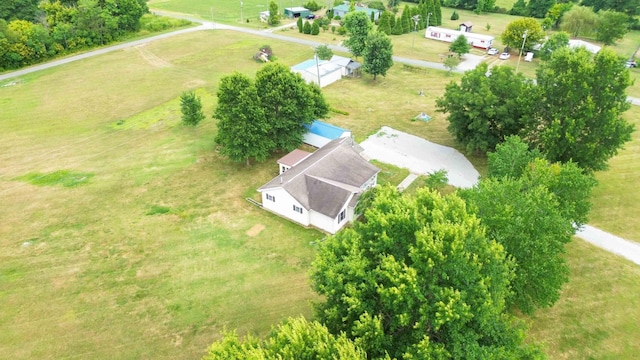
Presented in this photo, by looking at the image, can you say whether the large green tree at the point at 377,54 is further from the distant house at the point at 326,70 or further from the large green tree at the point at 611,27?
the large green tree at the point at 611,27

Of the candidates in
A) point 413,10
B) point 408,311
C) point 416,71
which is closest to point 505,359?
point 408,311

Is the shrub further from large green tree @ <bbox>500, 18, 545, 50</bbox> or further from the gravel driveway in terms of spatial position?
the gravel driveway

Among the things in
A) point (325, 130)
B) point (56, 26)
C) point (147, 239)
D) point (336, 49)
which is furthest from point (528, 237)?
point (56, 26)

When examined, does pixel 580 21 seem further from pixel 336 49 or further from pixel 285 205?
pixel 285 205

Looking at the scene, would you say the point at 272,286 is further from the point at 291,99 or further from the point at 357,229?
the point at 291,99

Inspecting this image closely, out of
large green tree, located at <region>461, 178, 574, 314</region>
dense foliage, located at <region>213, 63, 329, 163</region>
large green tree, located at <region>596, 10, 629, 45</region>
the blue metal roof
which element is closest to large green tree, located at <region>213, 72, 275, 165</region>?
dense foliage, located at <region>213, 63, 329, 163</region>

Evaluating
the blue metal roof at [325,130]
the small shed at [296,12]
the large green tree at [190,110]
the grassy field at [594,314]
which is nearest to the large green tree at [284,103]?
the blue metal roof at [325,130]
